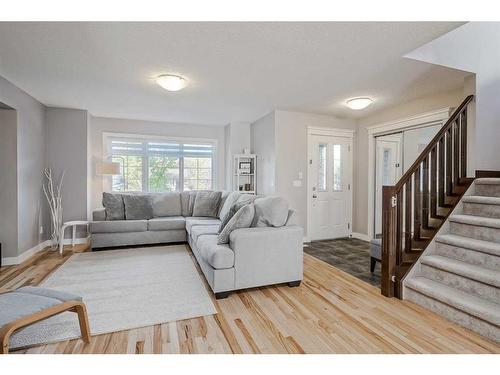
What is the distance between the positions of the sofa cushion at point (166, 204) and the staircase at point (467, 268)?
3801 mm

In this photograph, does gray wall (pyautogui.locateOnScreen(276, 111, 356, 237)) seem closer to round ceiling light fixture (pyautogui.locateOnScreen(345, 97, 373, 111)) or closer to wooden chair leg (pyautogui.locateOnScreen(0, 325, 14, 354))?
round ceiling light fixture (pyautogui.locateOnScreen(345, 97, 373, 111))

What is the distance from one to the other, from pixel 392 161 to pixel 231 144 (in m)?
3.21

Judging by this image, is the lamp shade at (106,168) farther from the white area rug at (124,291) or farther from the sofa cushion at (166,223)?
the white area rug at (124,291)

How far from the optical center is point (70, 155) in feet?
14.4

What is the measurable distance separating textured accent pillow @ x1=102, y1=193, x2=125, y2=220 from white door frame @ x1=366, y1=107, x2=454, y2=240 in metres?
4.49

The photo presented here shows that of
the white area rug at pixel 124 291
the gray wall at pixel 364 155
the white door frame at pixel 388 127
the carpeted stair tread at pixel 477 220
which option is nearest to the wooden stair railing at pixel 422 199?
the carpeted stair tread at pixel 477 220

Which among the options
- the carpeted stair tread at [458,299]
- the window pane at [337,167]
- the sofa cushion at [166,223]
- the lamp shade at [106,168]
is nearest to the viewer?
the carpeted stair tread at [458,299]

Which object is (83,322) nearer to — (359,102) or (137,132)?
(359,102)

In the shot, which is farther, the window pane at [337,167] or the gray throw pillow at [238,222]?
the window pane at [337,167]

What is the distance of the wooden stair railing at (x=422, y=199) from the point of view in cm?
245

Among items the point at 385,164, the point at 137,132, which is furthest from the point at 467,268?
the point at 137,132

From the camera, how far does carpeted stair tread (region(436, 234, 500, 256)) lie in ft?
6.85
